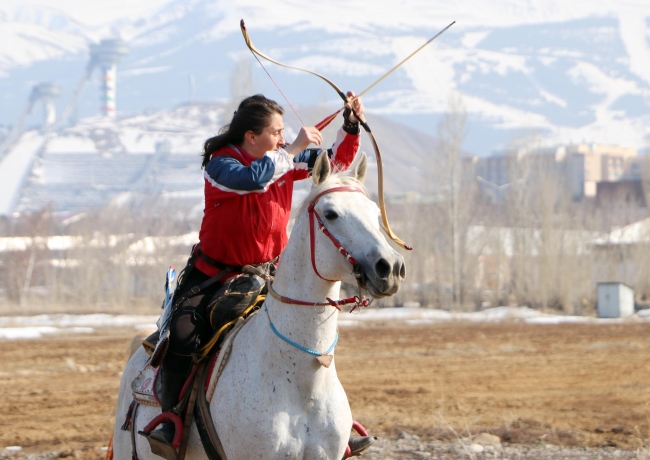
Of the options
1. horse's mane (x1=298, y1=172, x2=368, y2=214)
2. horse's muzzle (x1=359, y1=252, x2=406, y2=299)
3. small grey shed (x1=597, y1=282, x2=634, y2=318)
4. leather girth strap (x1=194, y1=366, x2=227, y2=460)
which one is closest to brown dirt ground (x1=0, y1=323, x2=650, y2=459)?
leather girth strap (x1=194, y1=366, x2=227, y2=460)

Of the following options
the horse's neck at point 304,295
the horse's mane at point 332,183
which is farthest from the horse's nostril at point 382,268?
the horse's mane at point 332,183

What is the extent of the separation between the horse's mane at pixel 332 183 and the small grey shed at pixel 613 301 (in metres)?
34.4

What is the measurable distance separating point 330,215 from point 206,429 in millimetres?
1446

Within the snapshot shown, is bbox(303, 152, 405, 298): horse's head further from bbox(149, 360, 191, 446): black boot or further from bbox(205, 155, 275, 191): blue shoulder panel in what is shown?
bbox(149, 360, 191, 446): black boot

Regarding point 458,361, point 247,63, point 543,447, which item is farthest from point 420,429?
point 247,63

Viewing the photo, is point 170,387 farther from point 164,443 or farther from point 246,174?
point 246,174

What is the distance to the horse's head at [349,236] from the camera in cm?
453

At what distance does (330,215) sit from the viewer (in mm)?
4867

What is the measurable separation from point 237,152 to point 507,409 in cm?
999

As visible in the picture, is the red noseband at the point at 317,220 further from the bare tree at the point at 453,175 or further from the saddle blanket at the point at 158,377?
the bare tree at the point at 453,175

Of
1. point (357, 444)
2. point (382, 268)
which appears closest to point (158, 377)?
point (357, 444)

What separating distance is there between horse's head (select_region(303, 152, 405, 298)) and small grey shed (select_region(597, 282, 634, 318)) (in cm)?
3435

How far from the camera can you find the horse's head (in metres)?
4.53

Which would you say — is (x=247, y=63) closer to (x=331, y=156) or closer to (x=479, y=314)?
(x=479, y=314)
